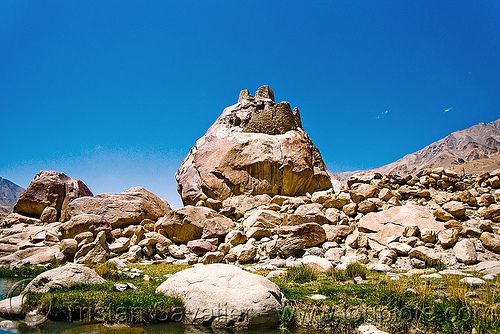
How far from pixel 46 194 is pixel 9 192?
157 meters

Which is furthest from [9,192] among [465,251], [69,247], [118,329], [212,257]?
[465,251]

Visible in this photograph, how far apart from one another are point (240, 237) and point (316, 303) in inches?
373

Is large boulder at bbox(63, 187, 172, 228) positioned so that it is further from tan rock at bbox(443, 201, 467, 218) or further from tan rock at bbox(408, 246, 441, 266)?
tan rock at bbox(443, 201, 467, 218)

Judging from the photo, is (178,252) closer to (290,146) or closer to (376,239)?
(376,239)

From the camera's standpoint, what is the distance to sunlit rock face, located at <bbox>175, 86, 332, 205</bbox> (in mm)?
22734

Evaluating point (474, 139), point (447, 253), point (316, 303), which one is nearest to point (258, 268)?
point (316, 303)

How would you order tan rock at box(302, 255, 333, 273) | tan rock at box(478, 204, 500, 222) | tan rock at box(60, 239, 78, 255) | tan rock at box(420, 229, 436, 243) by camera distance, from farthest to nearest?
tan rock at box(478, 204, 500, 222), tan rock at box(60, 239, 78, 255), tan rock at box(420, 229, 436, 243), tan rock at box(302, 255, 333, 273)

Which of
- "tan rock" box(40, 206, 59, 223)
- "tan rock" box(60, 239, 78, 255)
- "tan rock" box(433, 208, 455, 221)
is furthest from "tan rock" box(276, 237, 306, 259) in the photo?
"tan rock" box(40, 206, 59, 223)

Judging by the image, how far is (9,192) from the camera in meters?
148

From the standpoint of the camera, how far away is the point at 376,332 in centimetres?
559

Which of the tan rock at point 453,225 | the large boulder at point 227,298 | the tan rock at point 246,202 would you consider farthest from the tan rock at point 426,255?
the tan rock at point 246,202

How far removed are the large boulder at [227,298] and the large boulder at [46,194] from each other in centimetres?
2335

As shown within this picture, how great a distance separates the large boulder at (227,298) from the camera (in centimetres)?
625

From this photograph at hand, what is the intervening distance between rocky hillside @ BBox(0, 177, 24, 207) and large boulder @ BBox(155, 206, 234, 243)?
15337cm
